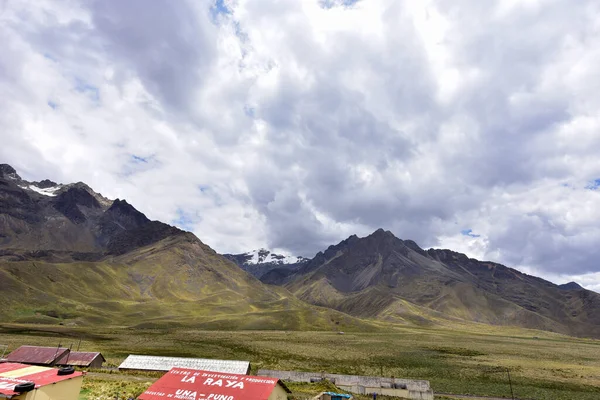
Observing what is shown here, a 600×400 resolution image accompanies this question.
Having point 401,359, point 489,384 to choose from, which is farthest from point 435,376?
point 401,359

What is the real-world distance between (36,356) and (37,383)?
42226 millimetres

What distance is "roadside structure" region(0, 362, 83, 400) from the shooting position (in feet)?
56.1

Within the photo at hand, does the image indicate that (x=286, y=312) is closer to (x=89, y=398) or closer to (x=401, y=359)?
(x=401, y=359)

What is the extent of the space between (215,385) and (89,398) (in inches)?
674

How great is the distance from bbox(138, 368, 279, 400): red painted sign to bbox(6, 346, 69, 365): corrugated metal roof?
39.1 metres

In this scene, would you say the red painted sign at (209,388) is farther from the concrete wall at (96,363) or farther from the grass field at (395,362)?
the concrete wall at (96,363)

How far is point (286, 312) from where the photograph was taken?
645ft

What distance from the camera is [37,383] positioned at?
722 inches

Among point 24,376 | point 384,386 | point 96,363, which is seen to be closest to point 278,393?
point 24,376

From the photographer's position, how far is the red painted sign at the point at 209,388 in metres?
21.1

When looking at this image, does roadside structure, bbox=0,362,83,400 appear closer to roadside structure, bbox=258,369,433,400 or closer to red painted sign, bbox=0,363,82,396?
red painted sign, bbox=0,363,82,396

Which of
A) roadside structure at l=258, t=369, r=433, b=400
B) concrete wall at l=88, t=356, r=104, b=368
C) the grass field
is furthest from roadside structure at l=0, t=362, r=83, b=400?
concrete wall at l=88, t=356, r=104, b=368

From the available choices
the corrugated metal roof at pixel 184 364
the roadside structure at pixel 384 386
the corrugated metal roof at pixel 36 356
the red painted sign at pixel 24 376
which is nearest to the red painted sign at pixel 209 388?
the red painted sign at pixel 24 376

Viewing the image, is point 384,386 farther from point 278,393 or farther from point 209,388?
point 209,388
